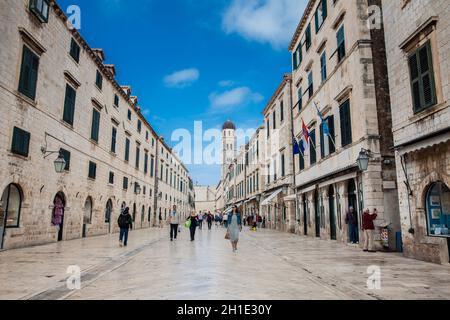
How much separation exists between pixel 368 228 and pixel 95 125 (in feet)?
56.9

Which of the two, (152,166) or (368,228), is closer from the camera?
(368,228)

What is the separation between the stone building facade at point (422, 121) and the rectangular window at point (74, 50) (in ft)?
51.1

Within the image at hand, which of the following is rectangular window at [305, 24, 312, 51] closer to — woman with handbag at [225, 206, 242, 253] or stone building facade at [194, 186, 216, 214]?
woman with handbag at [225, 206, 242, 253]

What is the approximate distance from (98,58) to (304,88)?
A: 1385 centimetres

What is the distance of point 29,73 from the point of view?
1388 cm

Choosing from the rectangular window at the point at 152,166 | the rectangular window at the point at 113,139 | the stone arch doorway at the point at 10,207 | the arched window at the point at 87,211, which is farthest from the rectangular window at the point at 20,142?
the rectangular window at the point at 152,166

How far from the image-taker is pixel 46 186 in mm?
15180

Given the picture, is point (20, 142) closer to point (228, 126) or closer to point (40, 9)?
point (40, 9)

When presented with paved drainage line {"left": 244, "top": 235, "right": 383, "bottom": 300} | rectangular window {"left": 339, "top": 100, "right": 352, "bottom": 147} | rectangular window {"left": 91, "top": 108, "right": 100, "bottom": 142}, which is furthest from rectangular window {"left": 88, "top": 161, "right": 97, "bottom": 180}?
paved drainage line {"left": 244, "top": 235, "right": 383, "bottom": 300}

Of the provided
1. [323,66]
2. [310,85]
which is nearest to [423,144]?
[323,66]

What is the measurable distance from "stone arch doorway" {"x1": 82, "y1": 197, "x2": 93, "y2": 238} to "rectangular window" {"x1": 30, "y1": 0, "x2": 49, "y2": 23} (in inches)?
416

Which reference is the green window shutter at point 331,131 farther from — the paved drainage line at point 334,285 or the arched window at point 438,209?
the paved drainage line at point 334,285

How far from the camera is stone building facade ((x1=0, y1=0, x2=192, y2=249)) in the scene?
1268 cm
